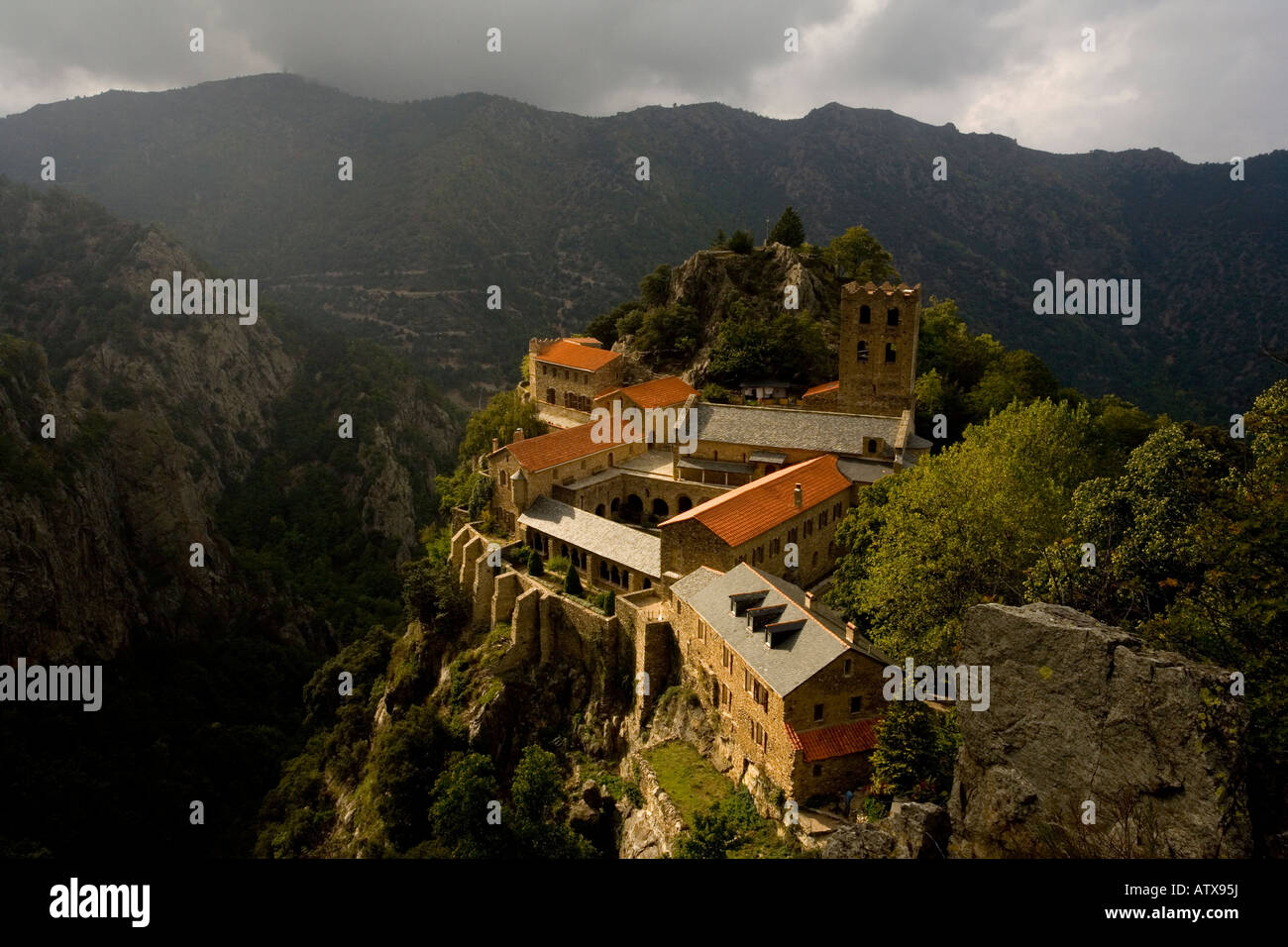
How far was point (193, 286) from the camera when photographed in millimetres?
115938

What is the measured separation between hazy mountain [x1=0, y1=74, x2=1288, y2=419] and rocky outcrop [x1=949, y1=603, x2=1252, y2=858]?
91116mm

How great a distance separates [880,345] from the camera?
49969mm

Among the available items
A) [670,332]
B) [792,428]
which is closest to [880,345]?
[792,428]

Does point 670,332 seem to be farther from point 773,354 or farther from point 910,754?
point 910,754

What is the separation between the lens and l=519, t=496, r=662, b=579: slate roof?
128 ft

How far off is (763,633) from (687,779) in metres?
6.13

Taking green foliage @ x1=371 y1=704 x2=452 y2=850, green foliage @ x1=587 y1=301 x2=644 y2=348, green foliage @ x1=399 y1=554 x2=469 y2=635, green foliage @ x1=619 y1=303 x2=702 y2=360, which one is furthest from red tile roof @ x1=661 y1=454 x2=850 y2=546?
green foliage @ x1=587 y1=301 x2=644 y2=348

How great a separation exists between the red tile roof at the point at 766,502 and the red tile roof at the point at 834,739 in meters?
10.9

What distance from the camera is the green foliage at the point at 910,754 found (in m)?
22.7

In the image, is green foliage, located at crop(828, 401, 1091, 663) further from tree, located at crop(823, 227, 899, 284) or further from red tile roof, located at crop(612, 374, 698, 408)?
tree, located at crop(823, 227, 899, 284)

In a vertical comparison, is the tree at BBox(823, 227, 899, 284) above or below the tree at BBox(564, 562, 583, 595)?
above
